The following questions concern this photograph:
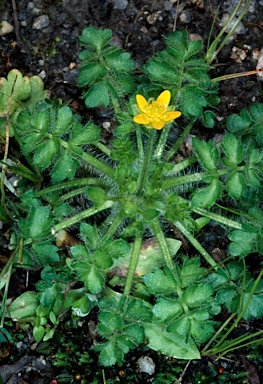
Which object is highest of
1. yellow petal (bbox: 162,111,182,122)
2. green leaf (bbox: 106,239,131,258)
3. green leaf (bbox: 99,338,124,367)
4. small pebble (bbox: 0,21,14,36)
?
yellow petal (bbox: 162,111,182,122)

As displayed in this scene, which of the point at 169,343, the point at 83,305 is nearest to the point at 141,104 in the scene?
the point at 83,305

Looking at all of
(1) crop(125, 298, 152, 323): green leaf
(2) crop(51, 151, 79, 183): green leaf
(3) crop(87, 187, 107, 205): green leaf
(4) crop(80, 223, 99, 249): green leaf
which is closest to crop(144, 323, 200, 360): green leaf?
(1) crop(125, 298, 152, 323): green leaf

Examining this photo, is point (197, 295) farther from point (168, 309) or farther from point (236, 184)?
point (236, 184)

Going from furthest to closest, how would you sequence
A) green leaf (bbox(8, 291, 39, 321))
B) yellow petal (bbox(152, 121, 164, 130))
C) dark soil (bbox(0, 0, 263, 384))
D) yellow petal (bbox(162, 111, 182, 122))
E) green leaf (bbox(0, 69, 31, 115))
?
dark soil (bbox(0, 0, 263, 384)) < green leaf (bbox(0, 69, 31, 115)) < green leaf (bbox(8, 291, 39, 321)) < yellow petal (bbox(162, 111, 182, 122)) < yellow petal (bbox(152, 121, 164, 130))

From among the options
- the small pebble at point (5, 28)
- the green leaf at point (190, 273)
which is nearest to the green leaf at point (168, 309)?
the green leaf at point (190, 273)

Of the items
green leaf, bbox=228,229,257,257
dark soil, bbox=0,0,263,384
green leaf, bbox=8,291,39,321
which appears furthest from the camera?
dark soil, bbox=0,0,263,384

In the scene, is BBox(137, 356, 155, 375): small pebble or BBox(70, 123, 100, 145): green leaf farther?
BBox(137, 356, 155, 375): small pebble

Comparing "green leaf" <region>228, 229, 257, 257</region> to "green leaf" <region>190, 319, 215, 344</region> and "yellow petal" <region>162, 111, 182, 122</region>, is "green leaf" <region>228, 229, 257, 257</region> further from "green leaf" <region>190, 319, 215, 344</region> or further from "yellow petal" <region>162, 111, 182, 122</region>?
"yellow petal" <region>162, 111, 182, 122</region>

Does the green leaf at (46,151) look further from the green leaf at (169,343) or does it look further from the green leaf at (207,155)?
the green leaf at (169,343)
